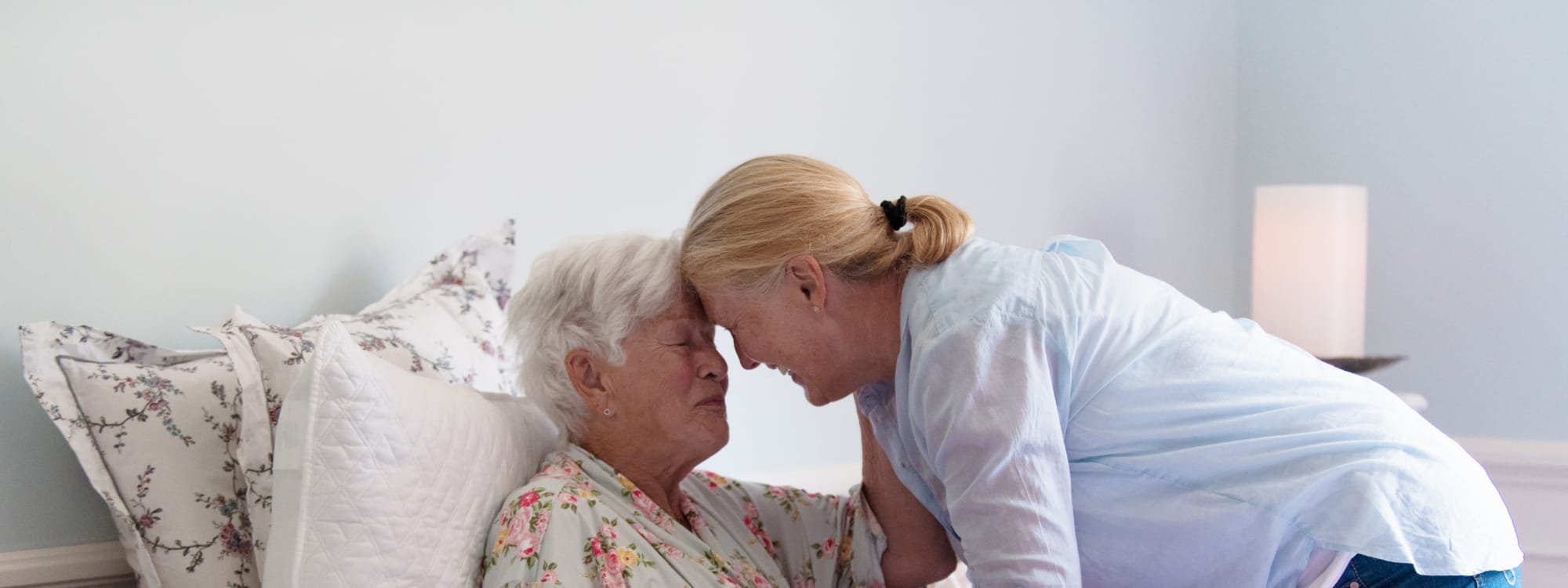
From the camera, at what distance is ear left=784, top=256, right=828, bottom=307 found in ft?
4.64

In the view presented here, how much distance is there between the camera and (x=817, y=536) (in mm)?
1782

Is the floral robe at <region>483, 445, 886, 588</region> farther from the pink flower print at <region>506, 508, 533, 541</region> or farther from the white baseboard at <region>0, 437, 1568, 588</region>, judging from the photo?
the white baseboard at <region>0, 437, 1568, 588</region>

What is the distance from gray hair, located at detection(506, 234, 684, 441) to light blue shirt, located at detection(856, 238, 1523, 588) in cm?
36

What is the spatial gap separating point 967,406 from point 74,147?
1088 mm

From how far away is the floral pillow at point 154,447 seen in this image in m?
1.34

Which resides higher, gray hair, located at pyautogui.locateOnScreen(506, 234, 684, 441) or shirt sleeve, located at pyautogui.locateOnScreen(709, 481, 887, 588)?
gray hair, located at pyautogui.locateOnScreen(506, 234, 684, 441)

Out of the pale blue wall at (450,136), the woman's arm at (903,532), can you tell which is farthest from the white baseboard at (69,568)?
the woman's arm at (903,532)

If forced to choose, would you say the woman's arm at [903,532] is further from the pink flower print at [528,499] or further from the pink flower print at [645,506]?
the pink flower print at [528,499]

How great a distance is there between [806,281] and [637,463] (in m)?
0.36

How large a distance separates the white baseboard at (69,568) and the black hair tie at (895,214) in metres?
1.00

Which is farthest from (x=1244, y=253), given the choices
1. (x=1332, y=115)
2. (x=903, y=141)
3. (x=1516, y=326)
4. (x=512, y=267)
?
(x=512, y=267)

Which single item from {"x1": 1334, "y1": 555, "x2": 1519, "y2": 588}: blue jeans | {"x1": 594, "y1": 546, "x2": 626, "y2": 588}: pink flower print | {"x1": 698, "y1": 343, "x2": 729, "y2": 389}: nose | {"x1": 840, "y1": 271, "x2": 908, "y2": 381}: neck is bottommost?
{"x1": 1334, "y1": 555, "x2": 1519, "y2": 588}: blue jeans

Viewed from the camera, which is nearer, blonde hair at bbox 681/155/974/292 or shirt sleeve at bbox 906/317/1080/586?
shirt sleeve at bbox 906/317/1080/586

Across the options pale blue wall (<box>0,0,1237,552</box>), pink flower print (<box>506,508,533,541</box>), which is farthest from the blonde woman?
pale blue wall (<box>0,0,1237,552</box>)
